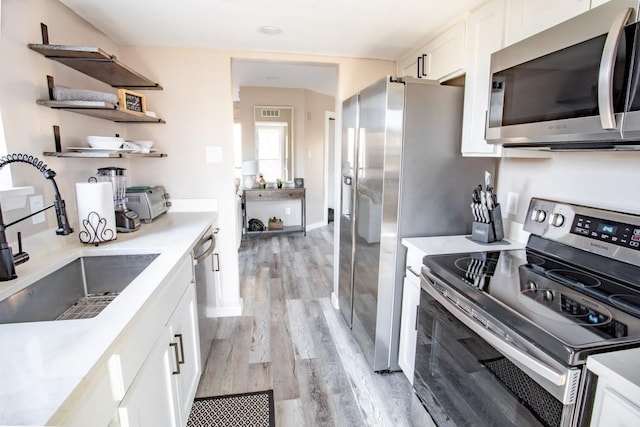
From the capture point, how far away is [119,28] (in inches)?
81.3

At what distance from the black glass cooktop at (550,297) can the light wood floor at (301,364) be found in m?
0.90

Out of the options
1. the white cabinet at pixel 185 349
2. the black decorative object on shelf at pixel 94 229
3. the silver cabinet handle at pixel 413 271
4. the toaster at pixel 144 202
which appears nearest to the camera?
the white cabinet at pixel 185 349

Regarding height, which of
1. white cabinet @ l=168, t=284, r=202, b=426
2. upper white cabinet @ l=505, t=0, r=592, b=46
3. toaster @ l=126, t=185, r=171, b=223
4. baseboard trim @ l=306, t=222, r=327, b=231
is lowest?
baseboard trim @ l=306, t=222, r=327, b=231

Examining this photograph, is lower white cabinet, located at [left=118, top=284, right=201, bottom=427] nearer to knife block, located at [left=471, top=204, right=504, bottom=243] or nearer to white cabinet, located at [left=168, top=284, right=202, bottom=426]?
white cabinet, located at [left=168, top=284, right=202, bottom=426]

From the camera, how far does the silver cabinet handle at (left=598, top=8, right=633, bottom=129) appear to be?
90cm

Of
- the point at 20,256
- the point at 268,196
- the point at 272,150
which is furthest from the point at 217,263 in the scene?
the point at 272,150

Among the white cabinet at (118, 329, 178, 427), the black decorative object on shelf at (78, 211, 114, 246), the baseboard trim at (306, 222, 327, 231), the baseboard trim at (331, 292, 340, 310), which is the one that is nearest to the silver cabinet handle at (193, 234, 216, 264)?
the black decorative object on shelf at (78, 211, 114, 246)

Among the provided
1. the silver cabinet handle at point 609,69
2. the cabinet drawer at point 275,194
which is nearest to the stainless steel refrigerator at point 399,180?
the silver cabinet handle at point 609,69

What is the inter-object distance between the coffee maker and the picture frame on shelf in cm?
37

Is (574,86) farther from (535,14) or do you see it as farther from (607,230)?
(607,230)

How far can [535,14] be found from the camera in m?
1.30

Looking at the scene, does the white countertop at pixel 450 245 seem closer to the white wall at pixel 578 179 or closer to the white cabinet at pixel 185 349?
the white wall at pixel 578 179

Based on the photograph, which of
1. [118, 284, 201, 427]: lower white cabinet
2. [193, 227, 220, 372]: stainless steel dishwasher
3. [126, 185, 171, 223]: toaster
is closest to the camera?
[118, 284, 201, 427]: lower white cabinet

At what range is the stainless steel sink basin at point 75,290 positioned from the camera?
1.12m
